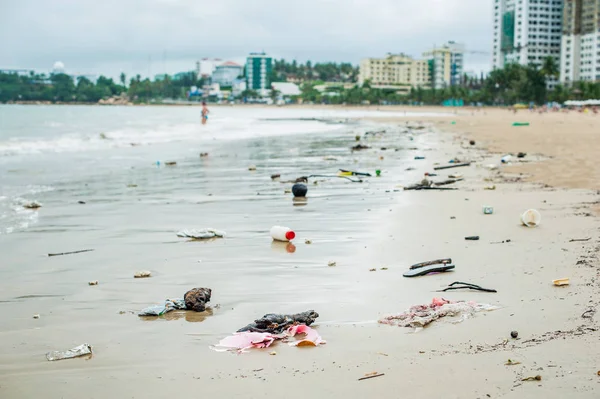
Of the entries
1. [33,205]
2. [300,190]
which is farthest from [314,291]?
[33,205]

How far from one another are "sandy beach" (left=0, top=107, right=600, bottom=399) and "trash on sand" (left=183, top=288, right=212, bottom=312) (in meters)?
0.08

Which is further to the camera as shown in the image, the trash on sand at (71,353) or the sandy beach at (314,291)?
the trash on sand at (71,353)

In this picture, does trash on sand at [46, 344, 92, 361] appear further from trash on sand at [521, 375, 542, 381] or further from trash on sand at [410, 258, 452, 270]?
trash on sand at [410, 258, 452, 270]

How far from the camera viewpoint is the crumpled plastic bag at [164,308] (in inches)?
212

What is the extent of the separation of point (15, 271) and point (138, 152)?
2023cm

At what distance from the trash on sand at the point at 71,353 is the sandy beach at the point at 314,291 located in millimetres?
76

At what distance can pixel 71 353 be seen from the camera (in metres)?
4.47

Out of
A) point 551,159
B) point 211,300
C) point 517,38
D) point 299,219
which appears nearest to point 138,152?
point 551,159

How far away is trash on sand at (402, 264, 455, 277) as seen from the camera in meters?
6.43

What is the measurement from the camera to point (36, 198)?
42.9ft

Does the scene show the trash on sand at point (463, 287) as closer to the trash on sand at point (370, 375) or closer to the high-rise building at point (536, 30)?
the trash on sand at point (370, 375)

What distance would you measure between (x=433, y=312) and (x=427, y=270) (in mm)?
1397

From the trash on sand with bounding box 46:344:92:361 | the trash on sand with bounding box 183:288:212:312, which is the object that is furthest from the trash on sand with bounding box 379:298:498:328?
the trash on sand with bounding box 46:344:92:361

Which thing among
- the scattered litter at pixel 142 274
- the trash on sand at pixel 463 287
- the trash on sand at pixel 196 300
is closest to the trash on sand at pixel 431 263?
the trash on sand at pixel 463 287
